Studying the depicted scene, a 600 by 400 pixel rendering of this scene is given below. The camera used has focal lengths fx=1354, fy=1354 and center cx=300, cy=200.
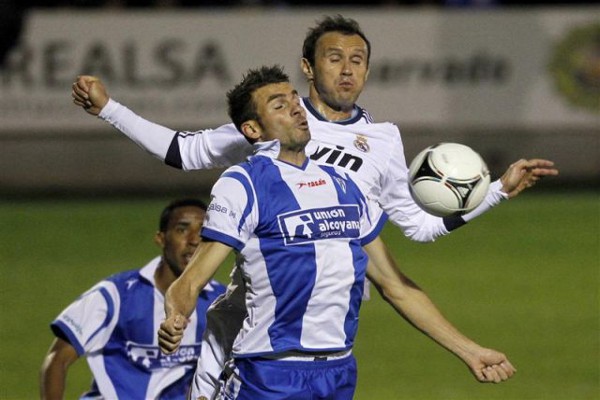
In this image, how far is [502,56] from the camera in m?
19.5

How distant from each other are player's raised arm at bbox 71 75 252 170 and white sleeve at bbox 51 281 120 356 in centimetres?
112

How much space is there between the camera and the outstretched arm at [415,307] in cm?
653

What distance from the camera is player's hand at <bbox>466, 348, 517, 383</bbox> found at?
20.9 ft

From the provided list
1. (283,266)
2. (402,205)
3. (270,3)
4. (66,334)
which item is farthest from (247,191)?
(270,3)

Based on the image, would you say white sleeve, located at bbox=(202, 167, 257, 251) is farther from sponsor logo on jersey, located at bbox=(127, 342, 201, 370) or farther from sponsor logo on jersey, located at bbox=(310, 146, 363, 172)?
sponsor logo on jersey, located at bbox=(127, 342, 201, 370)

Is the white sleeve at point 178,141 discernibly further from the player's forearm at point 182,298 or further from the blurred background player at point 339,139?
the player's forearm at point 182,298

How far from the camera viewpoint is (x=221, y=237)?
568 cm

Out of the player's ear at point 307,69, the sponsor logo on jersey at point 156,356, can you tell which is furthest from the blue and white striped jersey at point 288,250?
the sponsor logo on jersey at point 156,356

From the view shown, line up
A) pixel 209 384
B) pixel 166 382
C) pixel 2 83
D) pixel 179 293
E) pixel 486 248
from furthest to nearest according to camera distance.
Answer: pixel 2 83, pixel 486 248, pixel 166 382, pixel 209 384, pixel 179 293

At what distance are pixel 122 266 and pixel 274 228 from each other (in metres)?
8.69

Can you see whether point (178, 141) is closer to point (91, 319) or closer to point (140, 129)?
point (140, 129)

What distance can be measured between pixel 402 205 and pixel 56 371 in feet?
6.68

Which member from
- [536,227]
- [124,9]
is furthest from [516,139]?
[124,9]

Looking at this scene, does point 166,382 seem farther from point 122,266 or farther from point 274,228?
point 122,266
